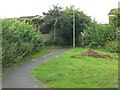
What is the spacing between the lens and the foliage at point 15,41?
13344mm

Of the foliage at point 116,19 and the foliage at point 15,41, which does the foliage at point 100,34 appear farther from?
the foliage at point 15,41

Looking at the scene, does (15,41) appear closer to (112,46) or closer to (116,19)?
(112,46)

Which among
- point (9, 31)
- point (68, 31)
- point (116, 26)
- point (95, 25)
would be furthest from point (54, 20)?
point (9, 31)

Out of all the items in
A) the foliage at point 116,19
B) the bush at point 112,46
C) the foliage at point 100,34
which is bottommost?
the bush at point 112,46

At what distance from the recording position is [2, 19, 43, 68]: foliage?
1334cm

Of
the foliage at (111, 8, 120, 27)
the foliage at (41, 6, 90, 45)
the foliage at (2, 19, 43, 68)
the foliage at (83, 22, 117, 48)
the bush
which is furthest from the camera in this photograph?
the foliage at (41, 6, 90, 45)

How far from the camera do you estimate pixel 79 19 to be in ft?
130

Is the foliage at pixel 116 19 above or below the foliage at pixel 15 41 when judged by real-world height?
above

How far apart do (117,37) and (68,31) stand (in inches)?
370

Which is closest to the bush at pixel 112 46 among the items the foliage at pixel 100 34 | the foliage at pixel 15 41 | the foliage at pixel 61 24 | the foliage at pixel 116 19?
the foliage at pixel 100 34

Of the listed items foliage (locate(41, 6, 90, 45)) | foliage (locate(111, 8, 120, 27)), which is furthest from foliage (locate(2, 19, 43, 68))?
foliage (locate(111, 8, 120, 27))

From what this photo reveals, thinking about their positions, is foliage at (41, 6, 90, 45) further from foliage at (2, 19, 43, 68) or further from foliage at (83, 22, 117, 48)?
foliage at (2, 19, 43, 68)

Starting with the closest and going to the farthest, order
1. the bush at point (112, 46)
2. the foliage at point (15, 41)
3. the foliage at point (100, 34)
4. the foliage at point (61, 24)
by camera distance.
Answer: the foliage at point (15, 41) < the bush at point (112, 46) < the foliage at point (100, 34) < the foliage at point (61, 24)

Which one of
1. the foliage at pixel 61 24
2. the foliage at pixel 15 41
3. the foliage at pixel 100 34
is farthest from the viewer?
the foliage at pixel 61 24
